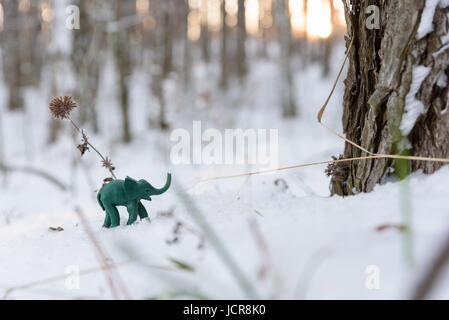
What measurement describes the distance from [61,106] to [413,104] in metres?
1.11

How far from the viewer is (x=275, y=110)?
454 inches

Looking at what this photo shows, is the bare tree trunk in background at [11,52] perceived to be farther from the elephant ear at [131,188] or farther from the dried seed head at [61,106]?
the elephant ear at [131,188]

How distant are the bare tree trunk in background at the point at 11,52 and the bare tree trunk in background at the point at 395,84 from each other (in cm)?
992

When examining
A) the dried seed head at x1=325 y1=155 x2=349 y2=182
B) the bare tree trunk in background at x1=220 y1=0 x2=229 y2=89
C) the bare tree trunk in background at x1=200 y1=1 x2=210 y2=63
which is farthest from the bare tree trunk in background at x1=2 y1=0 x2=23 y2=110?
the dried seed head at x1=325 y1=155 x2=349 y2=182

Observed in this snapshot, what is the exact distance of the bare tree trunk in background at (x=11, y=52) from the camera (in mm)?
9094

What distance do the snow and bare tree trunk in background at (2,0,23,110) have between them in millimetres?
10098

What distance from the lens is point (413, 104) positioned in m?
1.00

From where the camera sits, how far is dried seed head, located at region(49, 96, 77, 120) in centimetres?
125

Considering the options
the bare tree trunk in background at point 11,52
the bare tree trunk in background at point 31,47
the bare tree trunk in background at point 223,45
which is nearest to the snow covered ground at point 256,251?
the bare tree trunk in background at point 11,52

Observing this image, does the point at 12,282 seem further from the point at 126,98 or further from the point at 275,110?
the point at 275,110

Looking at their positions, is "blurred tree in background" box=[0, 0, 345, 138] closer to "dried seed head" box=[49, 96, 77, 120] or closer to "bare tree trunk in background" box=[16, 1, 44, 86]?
"bare tree trunk in background" box=[16, 1, 44, 86]

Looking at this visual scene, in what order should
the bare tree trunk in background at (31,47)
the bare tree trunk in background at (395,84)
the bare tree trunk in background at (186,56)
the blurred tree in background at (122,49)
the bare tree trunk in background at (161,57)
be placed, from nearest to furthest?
the bare tree trunk in background at (395,84) < the blurred tree in background at (122,49) < the bare tree trunk in background at (161,57) < the bare tree trunk in background at (186,56) < the bare tree trunk in background at (31,47)
